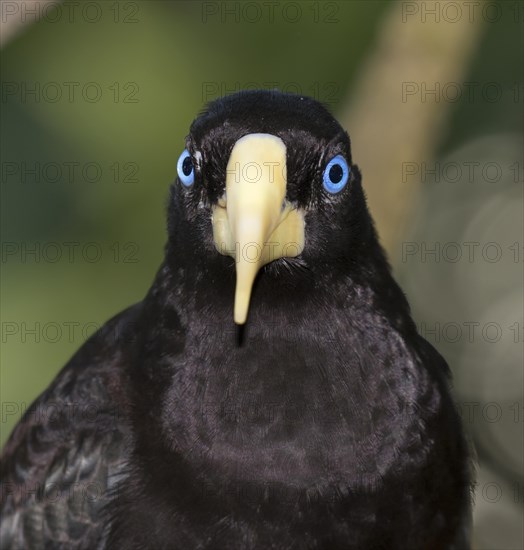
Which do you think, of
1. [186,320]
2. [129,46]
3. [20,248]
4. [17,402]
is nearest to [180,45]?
[129,46]

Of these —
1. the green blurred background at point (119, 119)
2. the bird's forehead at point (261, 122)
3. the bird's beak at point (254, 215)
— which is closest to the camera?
the bird's beak at point (254, 215)

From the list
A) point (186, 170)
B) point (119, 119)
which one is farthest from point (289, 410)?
point (119, 119)

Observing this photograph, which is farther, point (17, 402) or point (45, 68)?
point (45, 68)

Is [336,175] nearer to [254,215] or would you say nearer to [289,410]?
[254,215]

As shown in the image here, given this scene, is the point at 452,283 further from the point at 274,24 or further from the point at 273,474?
the point at 273,474

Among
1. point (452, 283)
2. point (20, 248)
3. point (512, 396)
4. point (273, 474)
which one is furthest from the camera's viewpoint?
point (452, 283)

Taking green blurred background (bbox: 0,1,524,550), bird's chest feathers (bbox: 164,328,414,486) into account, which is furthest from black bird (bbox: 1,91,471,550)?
green blurred background (bbox: 0,1,524,550)

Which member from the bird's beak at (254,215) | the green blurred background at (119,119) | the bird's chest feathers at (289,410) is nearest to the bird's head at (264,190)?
the bird's beak at (254,215)

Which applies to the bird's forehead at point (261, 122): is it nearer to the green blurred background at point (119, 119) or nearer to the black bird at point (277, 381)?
the black bird at point (277, 381)
